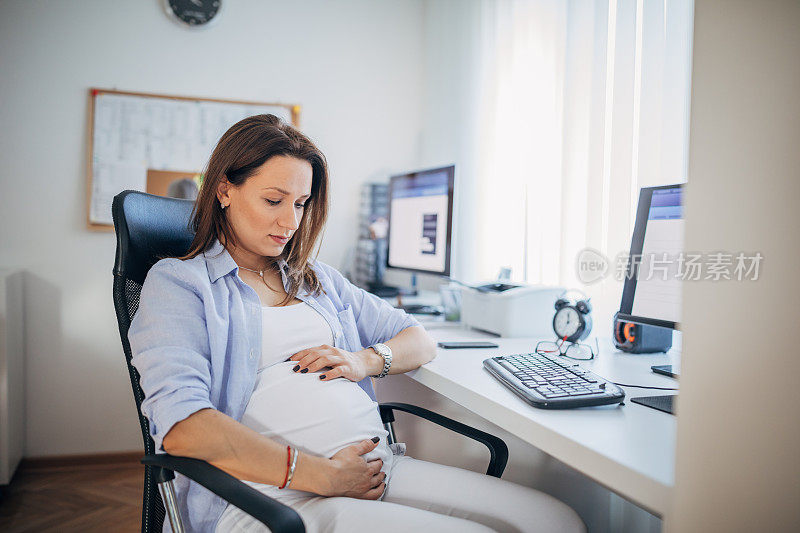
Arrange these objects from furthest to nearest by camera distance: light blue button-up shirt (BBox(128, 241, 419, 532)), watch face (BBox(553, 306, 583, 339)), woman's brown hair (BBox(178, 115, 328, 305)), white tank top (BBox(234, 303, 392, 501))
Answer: watch face (BBox(553, 306, 583, 339)) → woman's brown hair (BBox(178, 115, 328, 305)) → white tank top (BBox(234, 303, 392, 501)) → light blue button-up shirt (BBox(128, 241, 419, 532))

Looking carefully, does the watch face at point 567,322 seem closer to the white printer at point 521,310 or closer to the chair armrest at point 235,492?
the white printer at point 521,310

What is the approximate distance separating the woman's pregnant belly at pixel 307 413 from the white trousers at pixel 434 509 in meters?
0.10

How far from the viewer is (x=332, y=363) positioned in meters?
→ 1.11

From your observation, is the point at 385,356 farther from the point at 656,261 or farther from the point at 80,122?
the point at 80,122

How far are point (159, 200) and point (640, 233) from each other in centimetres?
116

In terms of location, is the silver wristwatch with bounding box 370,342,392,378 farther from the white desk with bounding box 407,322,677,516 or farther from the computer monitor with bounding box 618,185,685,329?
the computer monitor with bounding box 618,185,685,329

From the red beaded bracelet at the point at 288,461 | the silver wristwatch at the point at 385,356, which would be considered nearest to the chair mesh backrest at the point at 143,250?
the red beaded bracelet at the point at 288,461

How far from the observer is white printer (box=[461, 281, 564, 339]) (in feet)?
5.32

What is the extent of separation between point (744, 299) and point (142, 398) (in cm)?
98

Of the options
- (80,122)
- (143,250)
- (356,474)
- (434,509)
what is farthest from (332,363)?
(80,122)

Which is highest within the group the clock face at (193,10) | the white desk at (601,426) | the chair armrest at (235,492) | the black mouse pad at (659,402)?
the clock face at (193,10)

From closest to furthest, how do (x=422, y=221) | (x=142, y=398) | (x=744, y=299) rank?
1. (x=744, y=299)
2. (x=142, y=398)
3. (x=422, y=221)

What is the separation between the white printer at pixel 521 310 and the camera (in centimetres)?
162

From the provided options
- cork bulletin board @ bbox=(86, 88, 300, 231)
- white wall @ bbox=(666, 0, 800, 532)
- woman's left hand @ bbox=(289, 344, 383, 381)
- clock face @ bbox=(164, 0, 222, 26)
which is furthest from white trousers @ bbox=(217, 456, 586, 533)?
clock face @ bbox=(164, 0, 222, 26)
